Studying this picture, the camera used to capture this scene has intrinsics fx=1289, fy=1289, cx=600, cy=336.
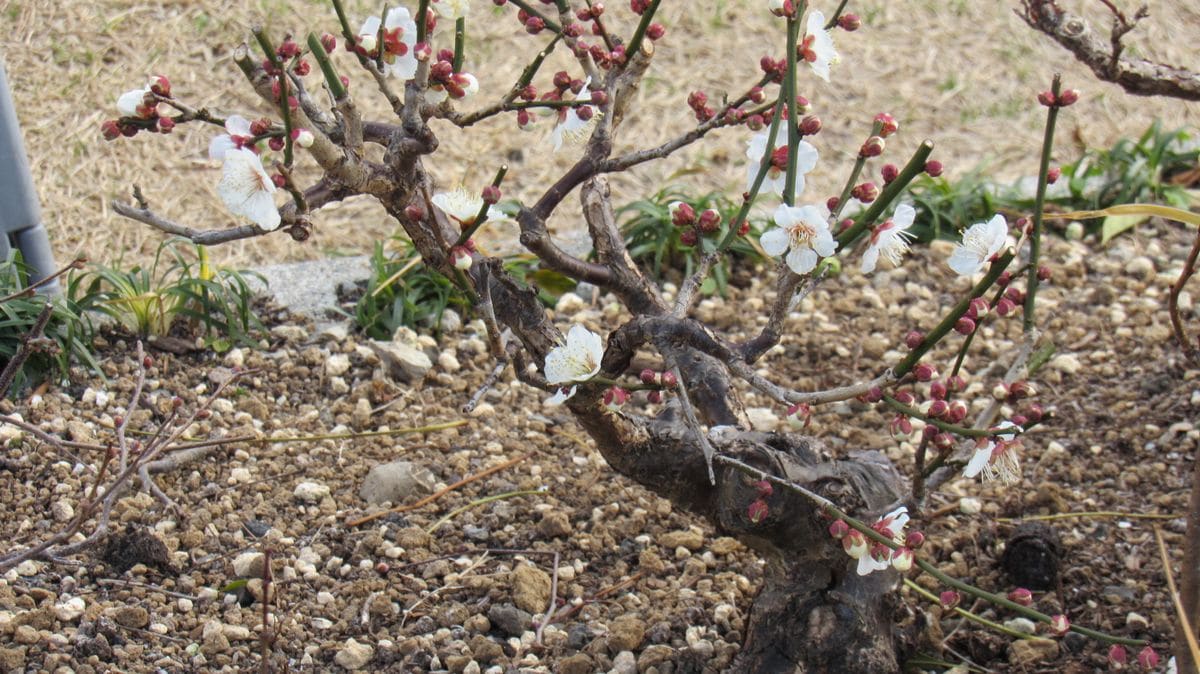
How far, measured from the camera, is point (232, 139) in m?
1.68

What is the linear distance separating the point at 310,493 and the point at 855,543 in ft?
4.73

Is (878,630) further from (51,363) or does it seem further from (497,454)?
(51,363)

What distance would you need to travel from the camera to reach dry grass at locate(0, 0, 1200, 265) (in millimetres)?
4602

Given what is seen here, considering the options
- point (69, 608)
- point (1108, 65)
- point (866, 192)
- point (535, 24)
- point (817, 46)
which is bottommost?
point (69, 608)

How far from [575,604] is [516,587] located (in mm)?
126

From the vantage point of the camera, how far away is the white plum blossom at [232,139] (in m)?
1.67

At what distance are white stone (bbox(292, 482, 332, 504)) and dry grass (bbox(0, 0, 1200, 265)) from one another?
4.89 ft

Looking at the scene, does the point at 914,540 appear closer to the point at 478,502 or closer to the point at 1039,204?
the point at 1039,204

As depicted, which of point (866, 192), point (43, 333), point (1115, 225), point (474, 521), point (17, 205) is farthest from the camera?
point (1115, 225)

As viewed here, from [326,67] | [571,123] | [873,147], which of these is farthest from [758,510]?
[326,67]

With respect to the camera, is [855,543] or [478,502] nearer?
Result: [855,543]

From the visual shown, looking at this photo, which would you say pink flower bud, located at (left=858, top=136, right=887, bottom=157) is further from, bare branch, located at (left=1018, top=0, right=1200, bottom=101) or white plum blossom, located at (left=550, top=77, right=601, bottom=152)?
bare branch, located at (left=1018, top=0, right=1200, bottom=101)

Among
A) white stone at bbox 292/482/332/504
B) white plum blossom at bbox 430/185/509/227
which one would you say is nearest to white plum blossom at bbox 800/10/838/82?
white plum blossom at bbox 430/185/509/227

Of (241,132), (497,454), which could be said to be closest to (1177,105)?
(497,454)
